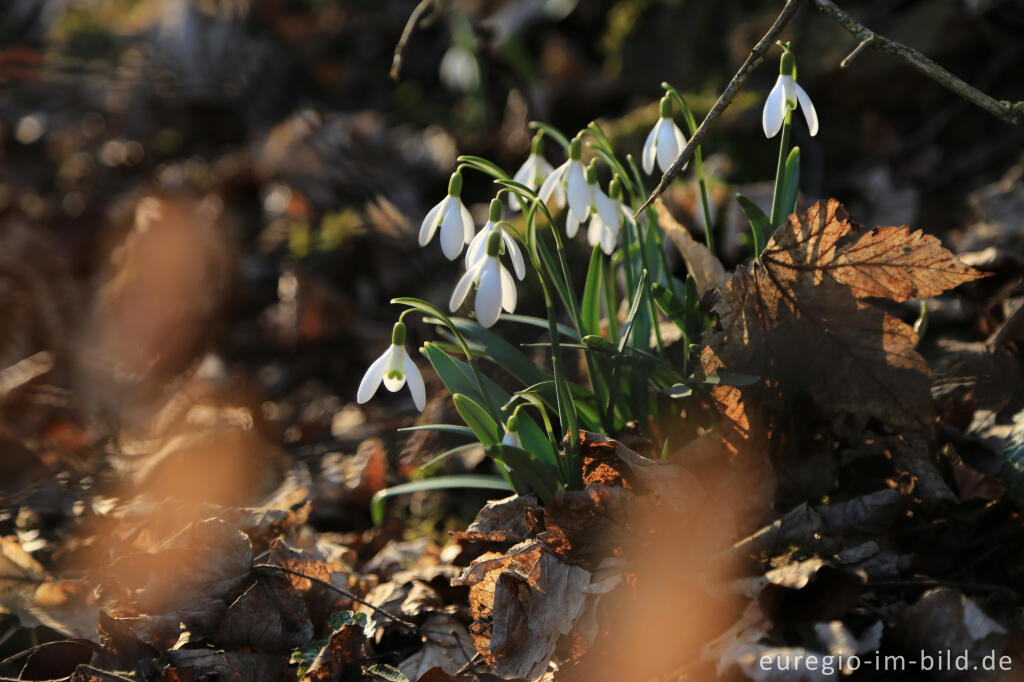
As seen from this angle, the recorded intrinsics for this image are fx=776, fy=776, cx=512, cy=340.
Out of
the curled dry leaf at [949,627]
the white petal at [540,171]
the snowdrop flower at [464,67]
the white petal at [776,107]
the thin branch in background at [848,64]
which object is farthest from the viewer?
the snowdrop flower at [464,67]

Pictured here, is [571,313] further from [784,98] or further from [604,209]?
[784,98]

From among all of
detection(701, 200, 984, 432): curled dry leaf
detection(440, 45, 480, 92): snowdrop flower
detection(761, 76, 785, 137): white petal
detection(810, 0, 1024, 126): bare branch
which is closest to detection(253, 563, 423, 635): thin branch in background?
detection(701, 200, 984, 432): curled dry leaf

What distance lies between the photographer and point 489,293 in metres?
1.08

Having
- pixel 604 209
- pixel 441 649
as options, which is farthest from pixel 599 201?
pixel 441 649

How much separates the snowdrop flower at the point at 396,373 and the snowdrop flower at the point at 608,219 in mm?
362

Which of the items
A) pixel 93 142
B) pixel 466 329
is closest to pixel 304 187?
pixel 93 142

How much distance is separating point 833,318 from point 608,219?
37 cm

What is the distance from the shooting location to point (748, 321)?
1.14 m

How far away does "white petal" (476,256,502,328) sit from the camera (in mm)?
1078

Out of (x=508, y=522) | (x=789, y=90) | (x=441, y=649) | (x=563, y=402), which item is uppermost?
(x=789, y=90)

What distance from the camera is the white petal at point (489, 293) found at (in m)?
1.08

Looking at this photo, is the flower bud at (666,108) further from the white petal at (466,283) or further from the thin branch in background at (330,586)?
the thin branch in background at (330,586)

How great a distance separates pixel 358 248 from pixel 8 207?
1983 mm

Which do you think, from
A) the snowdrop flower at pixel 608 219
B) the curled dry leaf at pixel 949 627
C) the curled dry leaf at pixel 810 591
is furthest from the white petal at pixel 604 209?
the curled dry leaf at pixel 949 627
